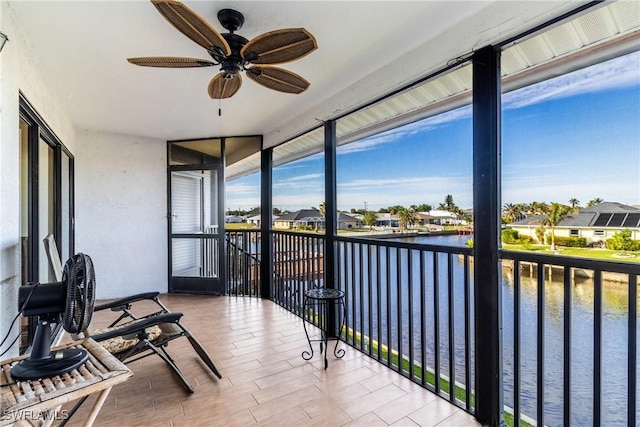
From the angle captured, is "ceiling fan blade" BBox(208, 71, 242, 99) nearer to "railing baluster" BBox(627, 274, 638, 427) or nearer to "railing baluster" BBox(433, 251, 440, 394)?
"railing baluster" BBox(433, 251, 440, 394)

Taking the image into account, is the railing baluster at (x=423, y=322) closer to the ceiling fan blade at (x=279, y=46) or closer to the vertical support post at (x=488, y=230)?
the vertical support post at (x=488, y=230)

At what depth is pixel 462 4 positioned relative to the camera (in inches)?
72.2

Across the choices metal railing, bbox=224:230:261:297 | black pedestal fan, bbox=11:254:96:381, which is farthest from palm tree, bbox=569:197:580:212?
metal railing, bbox=224:230:261:297

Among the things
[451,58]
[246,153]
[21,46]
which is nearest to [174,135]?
[246,153]

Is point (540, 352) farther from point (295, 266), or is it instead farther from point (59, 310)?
→ point (295, 266)

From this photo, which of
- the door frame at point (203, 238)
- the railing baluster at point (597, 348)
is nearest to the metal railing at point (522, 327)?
the railing baluster at point (597, 348)

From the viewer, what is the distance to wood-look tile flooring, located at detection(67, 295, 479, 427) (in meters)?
1.90

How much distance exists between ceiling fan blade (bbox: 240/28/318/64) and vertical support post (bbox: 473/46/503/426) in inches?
40.7

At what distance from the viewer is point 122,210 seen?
15.7 feet

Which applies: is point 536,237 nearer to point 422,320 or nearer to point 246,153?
point 422,320

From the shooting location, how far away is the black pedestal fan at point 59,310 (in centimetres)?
135

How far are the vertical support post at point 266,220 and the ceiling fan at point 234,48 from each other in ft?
7.72

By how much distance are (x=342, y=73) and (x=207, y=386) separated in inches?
107

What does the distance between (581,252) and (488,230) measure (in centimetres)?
43
